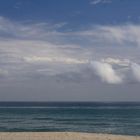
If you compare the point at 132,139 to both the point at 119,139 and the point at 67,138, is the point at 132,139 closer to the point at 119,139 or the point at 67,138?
the point at 119,139

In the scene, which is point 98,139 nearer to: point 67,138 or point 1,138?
point 67,138

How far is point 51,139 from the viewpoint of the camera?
37.3 meters

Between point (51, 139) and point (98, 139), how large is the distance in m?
4.69

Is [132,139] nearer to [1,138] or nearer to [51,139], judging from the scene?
[51,139]

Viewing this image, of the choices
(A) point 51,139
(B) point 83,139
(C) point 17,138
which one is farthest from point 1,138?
(B) point 83,139

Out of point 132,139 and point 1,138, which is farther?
point 132,139

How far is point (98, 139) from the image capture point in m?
37.7

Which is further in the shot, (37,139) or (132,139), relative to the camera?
(132,139)

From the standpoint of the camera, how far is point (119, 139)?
38.6 m

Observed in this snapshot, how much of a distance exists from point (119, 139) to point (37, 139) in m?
8.46

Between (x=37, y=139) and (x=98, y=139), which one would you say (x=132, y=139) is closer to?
(x=98, y=139)

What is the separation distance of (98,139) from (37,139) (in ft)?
20.0

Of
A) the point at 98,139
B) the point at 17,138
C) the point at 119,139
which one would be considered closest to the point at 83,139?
the point at 98,139

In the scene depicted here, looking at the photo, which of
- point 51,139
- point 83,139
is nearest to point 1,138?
point 51,139
